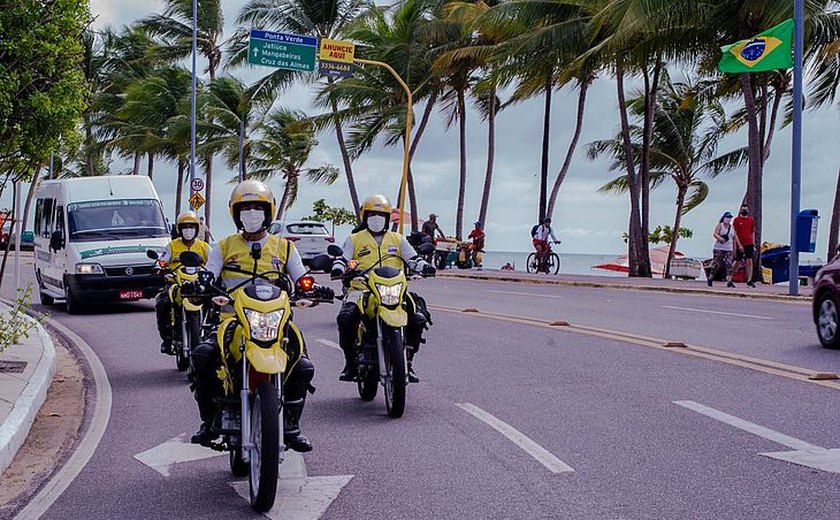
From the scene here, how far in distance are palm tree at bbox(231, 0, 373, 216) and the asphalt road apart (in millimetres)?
32151

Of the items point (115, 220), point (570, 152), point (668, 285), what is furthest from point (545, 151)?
point (115, 220)

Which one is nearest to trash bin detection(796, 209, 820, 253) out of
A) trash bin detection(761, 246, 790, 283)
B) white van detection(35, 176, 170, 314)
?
trash bin detection(761, 246, 790, 283)

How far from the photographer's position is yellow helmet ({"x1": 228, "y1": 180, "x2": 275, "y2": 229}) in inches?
262

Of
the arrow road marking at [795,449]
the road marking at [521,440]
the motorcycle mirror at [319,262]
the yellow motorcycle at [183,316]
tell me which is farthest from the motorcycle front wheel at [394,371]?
the yellow motorcycle at [183,316]

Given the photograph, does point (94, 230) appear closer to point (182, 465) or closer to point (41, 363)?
point (41, 363)

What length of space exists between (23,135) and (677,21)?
67.7 feet

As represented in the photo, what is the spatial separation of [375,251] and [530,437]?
2.42m

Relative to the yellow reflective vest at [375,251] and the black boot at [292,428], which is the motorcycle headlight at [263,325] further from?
the yellow reflective vest at [375,251]

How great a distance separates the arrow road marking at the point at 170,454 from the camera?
7184 mm

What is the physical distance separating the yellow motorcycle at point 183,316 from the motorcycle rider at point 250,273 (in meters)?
4.07

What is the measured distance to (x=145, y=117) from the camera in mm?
53750


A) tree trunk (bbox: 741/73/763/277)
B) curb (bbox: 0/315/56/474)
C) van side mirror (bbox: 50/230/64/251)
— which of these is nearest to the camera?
curb (bbox: 0/315/56/474)

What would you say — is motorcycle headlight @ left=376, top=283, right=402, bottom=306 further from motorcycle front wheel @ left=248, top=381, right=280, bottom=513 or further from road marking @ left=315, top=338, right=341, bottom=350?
road marking @ left=315, top=338, right=341, bottom=350

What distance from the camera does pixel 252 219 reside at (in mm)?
6734
